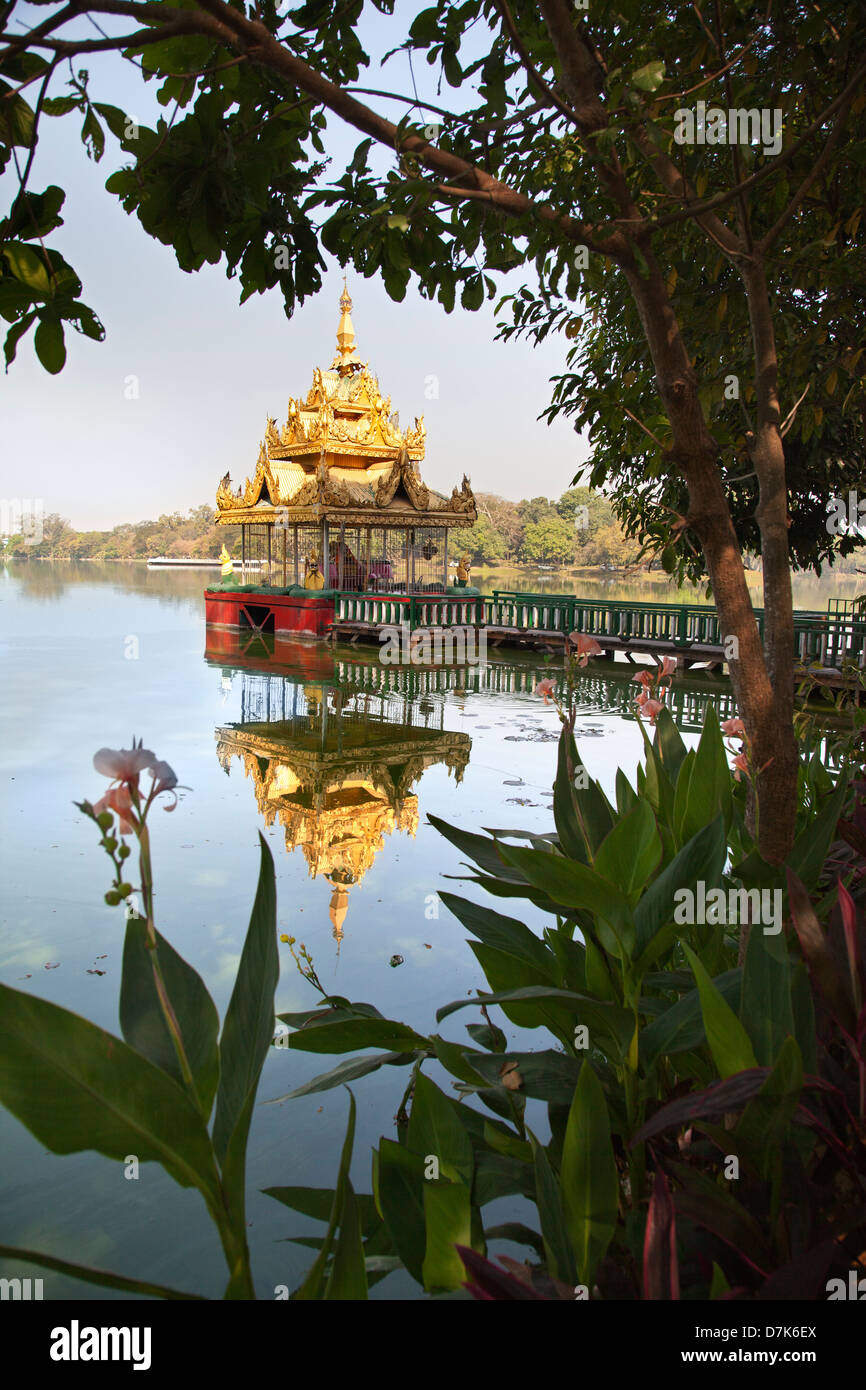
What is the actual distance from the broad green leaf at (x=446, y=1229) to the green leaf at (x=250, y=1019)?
0.28 meters

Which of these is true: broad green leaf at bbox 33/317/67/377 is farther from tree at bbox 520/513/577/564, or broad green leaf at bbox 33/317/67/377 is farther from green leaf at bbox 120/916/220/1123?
tree at bbox 520/513/577/564

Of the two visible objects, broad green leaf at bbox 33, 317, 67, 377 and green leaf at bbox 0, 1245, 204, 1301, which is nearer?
green leaf at bbox 0, 1245, 204, 1301

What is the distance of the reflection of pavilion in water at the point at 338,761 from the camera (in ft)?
15.3

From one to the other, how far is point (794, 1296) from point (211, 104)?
1.86m

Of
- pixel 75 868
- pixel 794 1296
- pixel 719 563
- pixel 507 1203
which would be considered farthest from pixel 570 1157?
pixel 75 868

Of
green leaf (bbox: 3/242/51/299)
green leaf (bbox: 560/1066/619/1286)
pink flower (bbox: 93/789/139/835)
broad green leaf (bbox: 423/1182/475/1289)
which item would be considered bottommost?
broad green leaf (bbox: 423/1182/475/1289)

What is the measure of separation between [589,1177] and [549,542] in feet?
152

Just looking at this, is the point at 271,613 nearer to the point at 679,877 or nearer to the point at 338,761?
the point at 338,761

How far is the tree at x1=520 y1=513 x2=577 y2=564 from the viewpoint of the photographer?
152ft

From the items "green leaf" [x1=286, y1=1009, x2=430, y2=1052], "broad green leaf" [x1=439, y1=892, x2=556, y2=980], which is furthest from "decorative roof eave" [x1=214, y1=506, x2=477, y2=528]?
"green leaf" [x1=286, y1=1009, x2=430, y2=1052]

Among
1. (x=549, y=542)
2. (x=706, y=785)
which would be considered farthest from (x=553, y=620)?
(x=549, y=542)

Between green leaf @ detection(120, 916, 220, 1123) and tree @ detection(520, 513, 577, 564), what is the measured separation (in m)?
46.0

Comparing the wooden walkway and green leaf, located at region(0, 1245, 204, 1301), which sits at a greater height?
the wooden walkway

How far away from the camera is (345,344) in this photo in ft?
65.6
